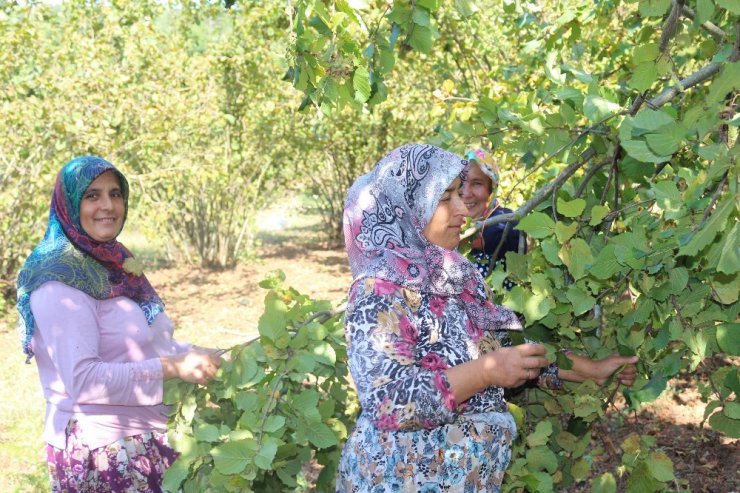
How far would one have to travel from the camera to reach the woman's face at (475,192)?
12.1ft

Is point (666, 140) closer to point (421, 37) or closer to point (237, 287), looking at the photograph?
point (421, 37)

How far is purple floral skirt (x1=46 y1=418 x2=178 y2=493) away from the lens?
2.57 m

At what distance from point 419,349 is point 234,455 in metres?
0.58

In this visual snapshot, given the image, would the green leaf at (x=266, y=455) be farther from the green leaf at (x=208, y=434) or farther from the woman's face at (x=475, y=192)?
the woman's face at (x=475, y=192)

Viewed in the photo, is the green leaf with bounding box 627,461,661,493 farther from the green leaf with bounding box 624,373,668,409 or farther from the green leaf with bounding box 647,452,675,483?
the green leaf with bounding box 624,373,668,409

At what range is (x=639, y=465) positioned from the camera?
2.46 meters

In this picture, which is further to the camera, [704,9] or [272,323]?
[272,323]

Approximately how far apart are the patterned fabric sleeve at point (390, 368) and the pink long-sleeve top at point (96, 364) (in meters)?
0.93

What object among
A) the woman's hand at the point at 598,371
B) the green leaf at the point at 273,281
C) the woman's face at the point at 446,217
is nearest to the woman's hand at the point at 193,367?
the green leaf at the point at 273,281

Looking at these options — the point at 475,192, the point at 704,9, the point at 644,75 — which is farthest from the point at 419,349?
the point at 475,192

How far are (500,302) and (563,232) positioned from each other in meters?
0.50

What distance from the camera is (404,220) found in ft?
6.81

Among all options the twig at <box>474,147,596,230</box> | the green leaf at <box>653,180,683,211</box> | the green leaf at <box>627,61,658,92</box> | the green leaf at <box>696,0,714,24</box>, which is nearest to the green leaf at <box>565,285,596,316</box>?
the twig at <box>474,147,596,230</box>

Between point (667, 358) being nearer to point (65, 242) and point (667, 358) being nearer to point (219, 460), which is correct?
point (219, 460)
